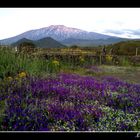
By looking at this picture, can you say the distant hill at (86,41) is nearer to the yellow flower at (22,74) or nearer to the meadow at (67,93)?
the meadow at (67,93)

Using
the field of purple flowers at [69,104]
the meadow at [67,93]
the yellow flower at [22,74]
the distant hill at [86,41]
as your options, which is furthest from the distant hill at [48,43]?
the yellow flower at [22,74]

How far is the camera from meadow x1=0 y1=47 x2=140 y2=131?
4.03m

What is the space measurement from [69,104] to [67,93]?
0.53 metres

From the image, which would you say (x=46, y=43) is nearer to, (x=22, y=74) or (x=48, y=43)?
(x=48, y=43)

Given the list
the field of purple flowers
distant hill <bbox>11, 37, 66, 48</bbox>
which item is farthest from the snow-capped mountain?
the field of purple flowers

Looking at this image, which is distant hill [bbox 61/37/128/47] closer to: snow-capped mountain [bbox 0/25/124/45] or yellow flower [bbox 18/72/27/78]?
snow-capped mountain [bbox 0/25/124/45]

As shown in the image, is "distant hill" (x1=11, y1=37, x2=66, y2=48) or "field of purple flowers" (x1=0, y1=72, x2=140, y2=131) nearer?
"field of purple flowers" (x1=0, y1=72, x2=140, y2=131)

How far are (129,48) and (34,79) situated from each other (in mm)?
1529

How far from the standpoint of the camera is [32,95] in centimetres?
494

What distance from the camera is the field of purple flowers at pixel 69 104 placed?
Answer: 3967 millimetres

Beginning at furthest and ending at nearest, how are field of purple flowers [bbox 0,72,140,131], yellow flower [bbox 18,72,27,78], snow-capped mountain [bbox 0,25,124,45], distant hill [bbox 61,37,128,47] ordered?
yellow flower [bbox 18,72,27,78]
distant hill [bbox 61,37,128,47]
snow-capped mountain [bbox 0,25,124,45]
field of purple flowers [bbox 0,72,140,131]

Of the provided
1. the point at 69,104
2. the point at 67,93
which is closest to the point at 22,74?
the point at 67,93
